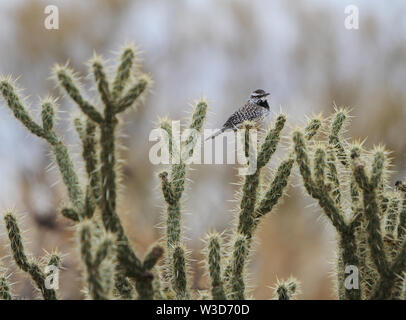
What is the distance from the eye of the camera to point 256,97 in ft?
13.4

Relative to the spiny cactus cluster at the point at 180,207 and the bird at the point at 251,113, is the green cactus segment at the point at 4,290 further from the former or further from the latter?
the bird at the point at 251,113

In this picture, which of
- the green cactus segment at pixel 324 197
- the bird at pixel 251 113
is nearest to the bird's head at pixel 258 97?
the bird at pixel 251 113

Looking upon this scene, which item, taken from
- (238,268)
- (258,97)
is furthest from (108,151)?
(258,97)

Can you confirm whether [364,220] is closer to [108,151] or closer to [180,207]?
[180,207]

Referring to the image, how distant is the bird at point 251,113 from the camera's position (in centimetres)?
383

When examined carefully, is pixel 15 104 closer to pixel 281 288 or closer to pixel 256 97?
pixel 281 288

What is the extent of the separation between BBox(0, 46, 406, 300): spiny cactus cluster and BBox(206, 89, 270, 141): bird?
2.64 ft

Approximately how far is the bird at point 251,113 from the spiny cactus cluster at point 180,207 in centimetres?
81

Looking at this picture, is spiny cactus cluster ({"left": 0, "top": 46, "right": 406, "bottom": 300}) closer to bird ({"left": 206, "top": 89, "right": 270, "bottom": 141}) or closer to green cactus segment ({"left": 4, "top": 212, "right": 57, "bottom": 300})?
green cactus segment ({"left": 4, "top": 212, "right": 57, "bottom": 300})

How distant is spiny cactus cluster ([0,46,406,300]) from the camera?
84.7 inches

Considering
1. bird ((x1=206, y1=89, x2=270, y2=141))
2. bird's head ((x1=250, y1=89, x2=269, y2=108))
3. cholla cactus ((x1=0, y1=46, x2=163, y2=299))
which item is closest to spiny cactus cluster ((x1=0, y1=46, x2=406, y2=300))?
cholla cactus ((x1=0, y1=46, x2=163, y2=299))

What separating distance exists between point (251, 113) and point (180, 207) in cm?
119
